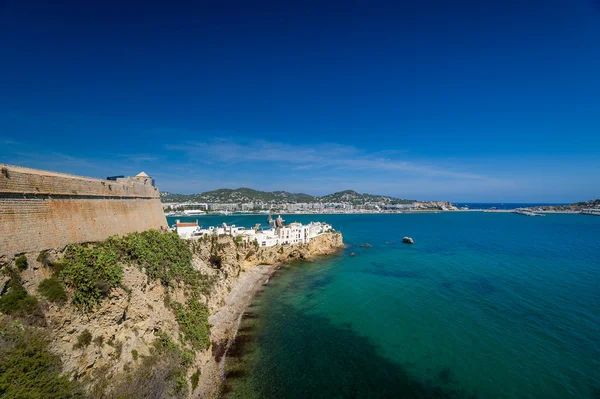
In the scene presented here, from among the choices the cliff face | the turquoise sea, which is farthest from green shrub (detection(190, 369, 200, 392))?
the turquoise sea

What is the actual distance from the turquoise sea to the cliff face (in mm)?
1689

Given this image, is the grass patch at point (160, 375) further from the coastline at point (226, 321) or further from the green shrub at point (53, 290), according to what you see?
the green shrub at point (53, 290)

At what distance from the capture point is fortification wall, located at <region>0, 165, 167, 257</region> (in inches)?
444

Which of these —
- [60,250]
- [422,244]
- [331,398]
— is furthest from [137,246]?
[422,244]

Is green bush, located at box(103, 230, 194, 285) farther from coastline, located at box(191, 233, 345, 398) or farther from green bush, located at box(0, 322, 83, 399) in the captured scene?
green bush, located at box(0, 322, 83, 399)

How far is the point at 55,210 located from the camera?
13.8m

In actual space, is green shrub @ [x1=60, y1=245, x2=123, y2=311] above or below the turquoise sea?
above

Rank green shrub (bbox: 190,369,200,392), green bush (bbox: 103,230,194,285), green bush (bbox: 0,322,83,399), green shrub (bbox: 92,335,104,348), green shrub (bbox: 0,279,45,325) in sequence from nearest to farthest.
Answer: green bush (bbox: 0,322,83,399) → green shrub (bbox: 0,279,45,325) → green shrub (bbox: 92,335,104,348) → green shrub (bbox: 190,369,200,392) → green bush (bbox: 103,230,194,285)

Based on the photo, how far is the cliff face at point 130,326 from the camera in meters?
10.6

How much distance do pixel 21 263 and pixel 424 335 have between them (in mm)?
25805

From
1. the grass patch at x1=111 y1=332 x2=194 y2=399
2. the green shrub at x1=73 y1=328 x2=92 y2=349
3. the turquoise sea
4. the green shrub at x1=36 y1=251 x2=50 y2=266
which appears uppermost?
the green shrub at x1=36 y1=251 x2=50 y2=266

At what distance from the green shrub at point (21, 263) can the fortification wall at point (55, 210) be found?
415 millimetres

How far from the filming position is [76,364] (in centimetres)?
1033

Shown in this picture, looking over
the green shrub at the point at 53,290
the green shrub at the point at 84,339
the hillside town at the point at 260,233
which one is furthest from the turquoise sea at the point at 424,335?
the green shrub at the point at 53,290
